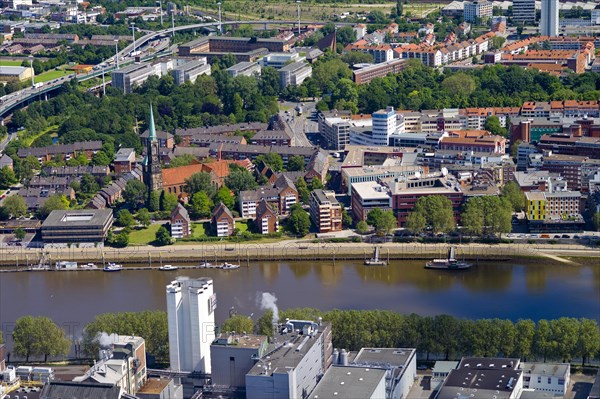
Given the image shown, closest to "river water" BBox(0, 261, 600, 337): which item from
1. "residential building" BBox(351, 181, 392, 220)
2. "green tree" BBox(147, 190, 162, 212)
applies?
"residential building" BBox(351, 181, 392, 220)

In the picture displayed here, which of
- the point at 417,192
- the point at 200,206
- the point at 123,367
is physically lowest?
the point at 200,206

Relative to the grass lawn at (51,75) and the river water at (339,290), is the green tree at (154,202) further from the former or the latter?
the grass lawn at (51,75)

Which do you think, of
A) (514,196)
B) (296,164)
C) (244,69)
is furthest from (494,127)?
(244,69)

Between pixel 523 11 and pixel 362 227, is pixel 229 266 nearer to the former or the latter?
pixel 362 227

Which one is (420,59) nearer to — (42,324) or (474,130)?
(474,130)

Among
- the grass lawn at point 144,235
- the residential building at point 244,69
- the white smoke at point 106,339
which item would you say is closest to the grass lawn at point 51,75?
the residential building at point 244,69

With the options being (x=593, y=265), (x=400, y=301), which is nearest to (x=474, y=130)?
(x=593, y=265)

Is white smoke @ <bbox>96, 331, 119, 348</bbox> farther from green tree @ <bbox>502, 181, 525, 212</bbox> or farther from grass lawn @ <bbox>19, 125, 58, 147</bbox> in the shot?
grass lawn @ <bbox>19, 125, 58, 147</bbox>
